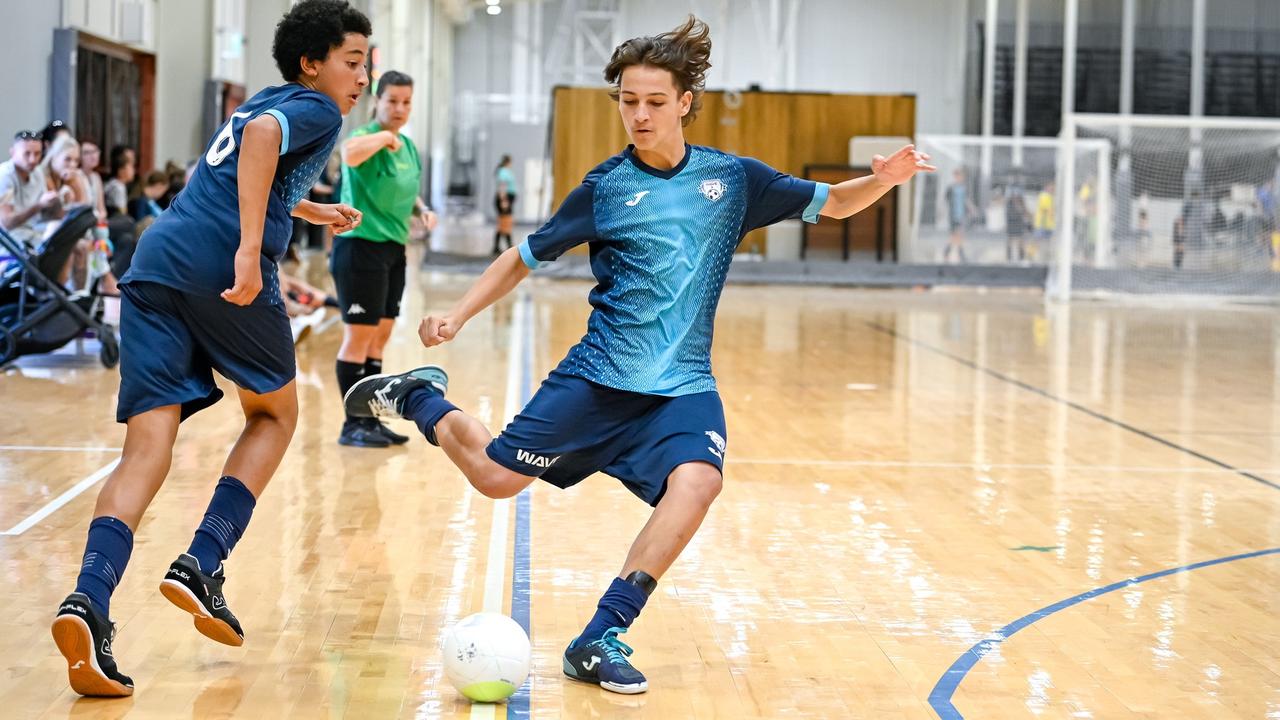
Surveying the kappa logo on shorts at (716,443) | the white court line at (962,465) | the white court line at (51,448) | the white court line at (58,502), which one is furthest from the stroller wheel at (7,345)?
the kappa logo on shorts at (716,443)

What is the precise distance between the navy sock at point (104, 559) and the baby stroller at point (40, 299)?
5.92 metres

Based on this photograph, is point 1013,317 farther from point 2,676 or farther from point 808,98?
point 2,676

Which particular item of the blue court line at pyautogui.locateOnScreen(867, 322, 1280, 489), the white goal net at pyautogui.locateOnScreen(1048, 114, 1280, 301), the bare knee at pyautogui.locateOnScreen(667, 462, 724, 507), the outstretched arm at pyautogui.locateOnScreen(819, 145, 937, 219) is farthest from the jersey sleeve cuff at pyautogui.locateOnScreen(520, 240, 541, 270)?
the white goal net at pyautogui.locateOnScreen(1048, 114, 1280, 301)

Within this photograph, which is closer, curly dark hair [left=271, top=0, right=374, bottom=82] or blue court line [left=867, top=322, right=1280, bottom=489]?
curly dark hair [left=271, top=0, right=374, bottom=82]

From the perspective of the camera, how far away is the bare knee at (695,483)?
3.43 metres

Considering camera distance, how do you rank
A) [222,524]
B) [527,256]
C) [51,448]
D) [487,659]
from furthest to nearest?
[51,448] → [527,256] → [222,524] → [487,659]

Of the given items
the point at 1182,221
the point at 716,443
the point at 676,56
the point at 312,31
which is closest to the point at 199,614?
the point at 716,443

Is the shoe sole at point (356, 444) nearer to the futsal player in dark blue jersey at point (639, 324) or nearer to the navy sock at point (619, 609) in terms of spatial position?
the futsal player in dark blue jersey at point (639, 324)

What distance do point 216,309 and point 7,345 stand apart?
6013mm

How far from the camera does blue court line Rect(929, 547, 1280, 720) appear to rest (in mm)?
3410

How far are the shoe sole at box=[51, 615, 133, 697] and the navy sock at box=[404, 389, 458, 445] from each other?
913 millimetres

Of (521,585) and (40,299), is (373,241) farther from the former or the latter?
(40,299)

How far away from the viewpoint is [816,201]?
147 inches

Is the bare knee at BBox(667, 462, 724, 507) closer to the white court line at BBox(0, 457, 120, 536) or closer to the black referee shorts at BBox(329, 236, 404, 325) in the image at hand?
the white court line at BBox(0, 457, 120, 536)
